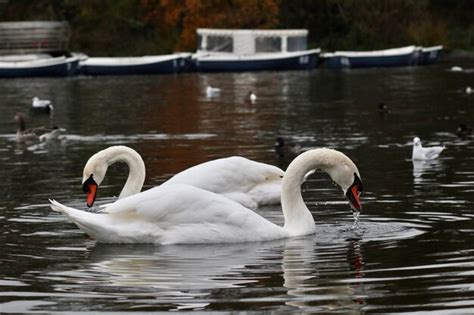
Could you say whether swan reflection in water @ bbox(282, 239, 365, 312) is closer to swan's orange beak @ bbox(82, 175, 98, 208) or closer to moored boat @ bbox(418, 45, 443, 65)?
swan's orange beak @ bbox(82, 175, 98, 208)

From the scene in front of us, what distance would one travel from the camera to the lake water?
10.2m

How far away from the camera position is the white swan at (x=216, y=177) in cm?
1473

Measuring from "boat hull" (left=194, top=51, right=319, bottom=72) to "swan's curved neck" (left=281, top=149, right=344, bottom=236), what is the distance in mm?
55723

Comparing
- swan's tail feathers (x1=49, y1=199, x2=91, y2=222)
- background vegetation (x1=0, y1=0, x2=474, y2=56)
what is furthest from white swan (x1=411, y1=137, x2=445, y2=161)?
background vegetation (x1=0, y1=0, x2=474, y2=56)

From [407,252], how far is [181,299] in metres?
2.76

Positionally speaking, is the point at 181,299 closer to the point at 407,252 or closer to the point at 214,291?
the point at 214,291

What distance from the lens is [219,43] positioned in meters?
74.9

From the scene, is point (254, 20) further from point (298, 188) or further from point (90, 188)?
point (298, 188)

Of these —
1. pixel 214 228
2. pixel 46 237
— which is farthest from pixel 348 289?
pixel 46 237

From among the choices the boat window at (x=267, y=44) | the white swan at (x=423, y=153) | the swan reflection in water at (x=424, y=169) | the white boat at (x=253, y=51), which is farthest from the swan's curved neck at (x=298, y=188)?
the boat window at (x=267, y=44)

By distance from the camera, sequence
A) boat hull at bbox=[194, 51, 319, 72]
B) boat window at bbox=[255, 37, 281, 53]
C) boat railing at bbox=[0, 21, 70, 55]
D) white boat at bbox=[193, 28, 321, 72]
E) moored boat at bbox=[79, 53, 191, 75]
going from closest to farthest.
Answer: moored boat at bbox=[79, 53, 191, 75] → boat hull at bbox=[194, 51, 319, 72] → white boat at bbox=[193, 28, 321, 72] → boat window at bbox=[255, 37, 281, 53] → boat railing at bbox=[0, 21, 70, 55]

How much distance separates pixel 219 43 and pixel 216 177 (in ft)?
195

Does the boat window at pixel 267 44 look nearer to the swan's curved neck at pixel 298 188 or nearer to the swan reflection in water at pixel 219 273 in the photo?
the swan's curved neck at pixel 298 188

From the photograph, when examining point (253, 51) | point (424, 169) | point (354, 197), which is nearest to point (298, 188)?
point (354, 197)
